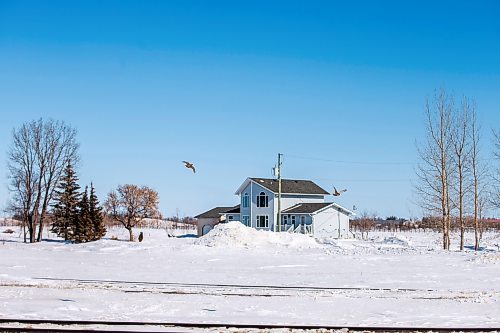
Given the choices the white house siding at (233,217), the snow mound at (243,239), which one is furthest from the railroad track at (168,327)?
the white house siding at (233,217)

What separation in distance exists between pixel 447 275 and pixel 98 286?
54.0 feet

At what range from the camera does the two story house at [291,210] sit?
65.6m

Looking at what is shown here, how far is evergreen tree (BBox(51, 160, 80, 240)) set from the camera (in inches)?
2311

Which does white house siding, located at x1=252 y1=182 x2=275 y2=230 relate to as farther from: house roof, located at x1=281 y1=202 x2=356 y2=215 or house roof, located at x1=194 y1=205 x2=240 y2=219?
house roof, located at x1=194 y1=205 x2=240 y2=219

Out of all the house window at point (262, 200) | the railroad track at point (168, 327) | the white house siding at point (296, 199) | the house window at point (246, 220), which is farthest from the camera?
the house window at point (246, 220)

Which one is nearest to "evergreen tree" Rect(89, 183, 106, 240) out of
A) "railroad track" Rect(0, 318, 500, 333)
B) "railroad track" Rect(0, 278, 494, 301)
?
"railroad track" Rect(0, 278, 494, 301)

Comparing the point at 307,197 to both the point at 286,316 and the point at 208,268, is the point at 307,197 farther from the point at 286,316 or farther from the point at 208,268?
the point at 286,316

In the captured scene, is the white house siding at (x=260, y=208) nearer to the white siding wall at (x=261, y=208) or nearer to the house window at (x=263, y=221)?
the white siding wall at (x=261, y=208)

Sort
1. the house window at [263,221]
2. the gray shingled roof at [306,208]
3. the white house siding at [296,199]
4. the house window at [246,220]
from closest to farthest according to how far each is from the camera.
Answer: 1. the gray shingled roof at [306,208]
2. the house window at [263,221]
3. the white house siding at [296,199]
4. the house window at [246,220]

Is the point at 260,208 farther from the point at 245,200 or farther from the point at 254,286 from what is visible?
the point at 254,286

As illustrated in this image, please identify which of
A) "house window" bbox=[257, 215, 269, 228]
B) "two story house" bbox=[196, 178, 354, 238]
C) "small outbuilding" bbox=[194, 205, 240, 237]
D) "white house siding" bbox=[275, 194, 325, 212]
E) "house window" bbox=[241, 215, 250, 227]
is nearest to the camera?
"two story house" bbox=[196, 178, 354, 238]

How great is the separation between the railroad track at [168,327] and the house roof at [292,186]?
5486cm

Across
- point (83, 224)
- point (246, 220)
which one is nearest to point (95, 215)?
point (83, 224)

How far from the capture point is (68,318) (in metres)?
13.5
